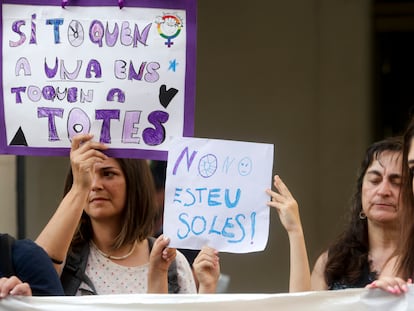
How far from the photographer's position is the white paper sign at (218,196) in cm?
328

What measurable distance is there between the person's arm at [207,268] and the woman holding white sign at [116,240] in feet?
0.38

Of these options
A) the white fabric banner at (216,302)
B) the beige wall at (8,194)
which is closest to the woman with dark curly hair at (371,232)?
the white fabric banner at (216,302)

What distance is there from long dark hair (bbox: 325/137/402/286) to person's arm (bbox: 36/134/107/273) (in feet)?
2.73

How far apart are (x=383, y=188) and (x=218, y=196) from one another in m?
Result: 0.58

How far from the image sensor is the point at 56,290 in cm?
303

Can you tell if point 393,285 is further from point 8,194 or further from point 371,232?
point 8,194

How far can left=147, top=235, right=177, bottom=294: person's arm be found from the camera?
3322 mm

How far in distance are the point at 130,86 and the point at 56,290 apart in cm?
70

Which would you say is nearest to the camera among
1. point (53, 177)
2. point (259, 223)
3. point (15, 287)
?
point (15, 287)

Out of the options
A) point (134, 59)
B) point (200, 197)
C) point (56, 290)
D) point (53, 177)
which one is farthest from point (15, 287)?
point (53, 177)

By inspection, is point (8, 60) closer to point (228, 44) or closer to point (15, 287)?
point (15, 287)

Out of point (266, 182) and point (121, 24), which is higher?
point (121, 24)

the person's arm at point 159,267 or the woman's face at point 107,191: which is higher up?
the woman's face at point 107,191

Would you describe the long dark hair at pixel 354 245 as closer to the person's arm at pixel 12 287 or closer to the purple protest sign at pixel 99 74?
the purple protest sign at pixel 99 74
